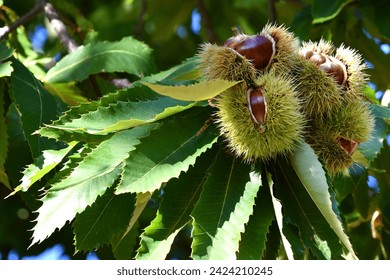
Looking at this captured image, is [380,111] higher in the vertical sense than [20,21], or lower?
higher

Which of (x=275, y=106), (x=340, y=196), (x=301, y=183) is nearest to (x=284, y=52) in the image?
(x=275, y=106)

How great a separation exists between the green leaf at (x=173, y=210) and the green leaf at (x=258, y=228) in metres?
0.12

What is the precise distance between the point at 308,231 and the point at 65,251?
169 centimetres

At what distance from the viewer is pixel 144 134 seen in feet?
4.28

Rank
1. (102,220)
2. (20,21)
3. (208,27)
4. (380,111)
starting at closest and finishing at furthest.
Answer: (102,220) < (380,111) < (20,21) < (208,27)

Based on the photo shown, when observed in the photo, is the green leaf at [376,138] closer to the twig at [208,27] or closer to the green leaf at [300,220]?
the green leaf at [300,220]

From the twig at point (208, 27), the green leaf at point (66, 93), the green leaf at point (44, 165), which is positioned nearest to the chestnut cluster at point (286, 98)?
the green leaf at point (44, 165)

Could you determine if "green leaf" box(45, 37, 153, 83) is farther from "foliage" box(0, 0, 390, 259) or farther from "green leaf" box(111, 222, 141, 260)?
"green leaf" box(111, 222, 141, 260)

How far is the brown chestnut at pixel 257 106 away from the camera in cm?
123

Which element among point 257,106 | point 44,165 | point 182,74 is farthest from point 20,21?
point 257,106

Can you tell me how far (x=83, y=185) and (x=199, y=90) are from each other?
290 mm

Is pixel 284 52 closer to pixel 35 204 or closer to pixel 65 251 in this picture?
pixel 35 204

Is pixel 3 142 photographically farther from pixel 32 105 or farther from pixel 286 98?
pixel 286 98

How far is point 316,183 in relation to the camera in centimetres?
122
